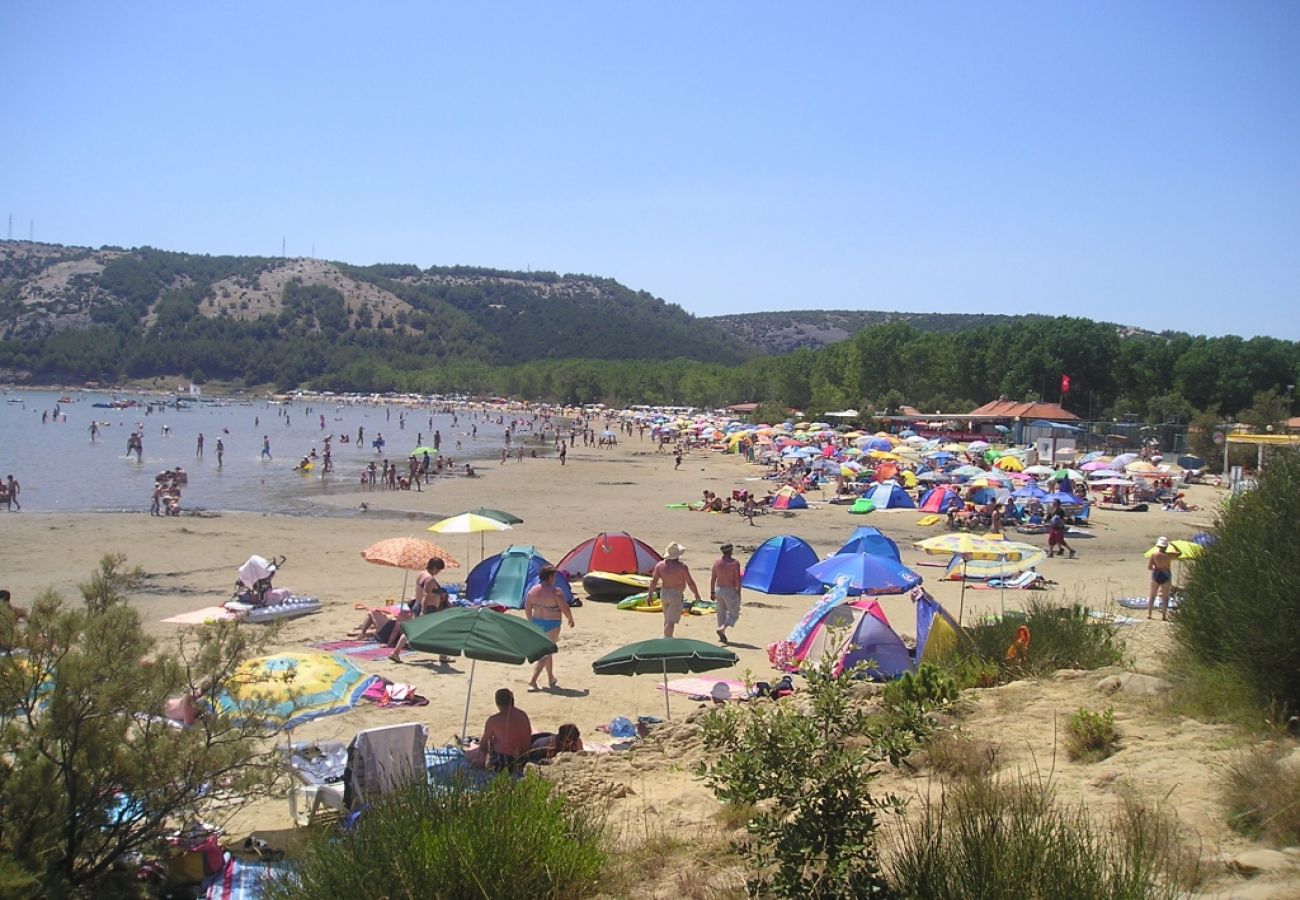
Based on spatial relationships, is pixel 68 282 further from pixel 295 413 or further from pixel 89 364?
pixel 295 413

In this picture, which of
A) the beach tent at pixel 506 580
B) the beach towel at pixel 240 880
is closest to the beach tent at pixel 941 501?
the beach tent at pixel 506 580

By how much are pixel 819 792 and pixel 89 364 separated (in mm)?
172577

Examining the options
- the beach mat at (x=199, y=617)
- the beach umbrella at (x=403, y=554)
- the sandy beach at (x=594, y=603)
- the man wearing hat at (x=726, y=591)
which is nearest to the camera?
the sandy beach at (x=594, y=603)

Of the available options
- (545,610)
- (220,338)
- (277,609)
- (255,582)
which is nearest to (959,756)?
(545,610)

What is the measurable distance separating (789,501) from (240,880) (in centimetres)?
2526

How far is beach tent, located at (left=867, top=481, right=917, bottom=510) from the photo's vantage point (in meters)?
29.7

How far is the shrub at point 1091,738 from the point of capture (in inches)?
244

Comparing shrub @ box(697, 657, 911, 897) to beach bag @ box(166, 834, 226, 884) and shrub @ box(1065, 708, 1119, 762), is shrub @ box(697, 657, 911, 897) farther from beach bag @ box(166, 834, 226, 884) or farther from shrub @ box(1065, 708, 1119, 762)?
beach bag @ box(166, 834, 226, 884)

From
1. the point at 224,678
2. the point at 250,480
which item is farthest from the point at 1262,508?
the point at 250,480

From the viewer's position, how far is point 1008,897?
11.9 feet

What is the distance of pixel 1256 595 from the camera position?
20.9ft

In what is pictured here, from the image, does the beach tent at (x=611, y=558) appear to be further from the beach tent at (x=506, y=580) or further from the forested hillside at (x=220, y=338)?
the forested hillside at (x=220, y=338)

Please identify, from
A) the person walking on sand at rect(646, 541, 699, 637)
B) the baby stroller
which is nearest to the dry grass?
the person walking on sand at rect(646, 541, 699, 637)

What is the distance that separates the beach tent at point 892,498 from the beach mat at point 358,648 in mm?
20188
